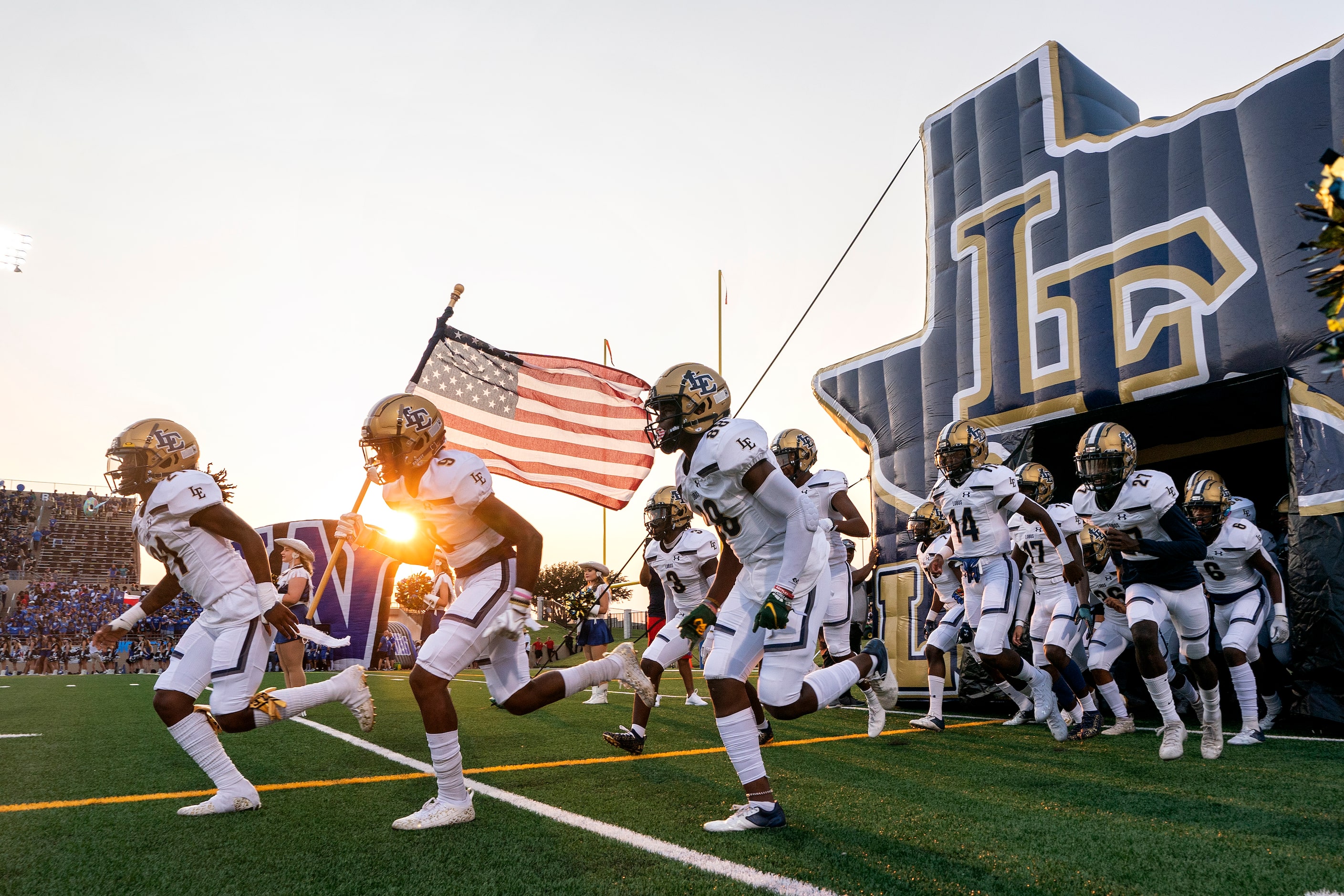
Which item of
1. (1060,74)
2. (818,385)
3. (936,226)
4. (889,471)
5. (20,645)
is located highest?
(1060,74)

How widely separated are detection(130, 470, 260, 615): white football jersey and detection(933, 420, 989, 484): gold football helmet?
6.06 m

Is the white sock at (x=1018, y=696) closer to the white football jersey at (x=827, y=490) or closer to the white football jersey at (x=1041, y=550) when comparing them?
the white football jersey at (x=1041, y=550)

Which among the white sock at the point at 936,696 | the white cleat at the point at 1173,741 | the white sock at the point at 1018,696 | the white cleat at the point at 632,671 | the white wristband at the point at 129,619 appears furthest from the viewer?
the white sock at the point at 1018,696

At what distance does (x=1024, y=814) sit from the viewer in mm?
4191

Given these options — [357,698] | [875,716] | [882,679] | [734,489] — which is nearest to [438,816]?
[357,698]

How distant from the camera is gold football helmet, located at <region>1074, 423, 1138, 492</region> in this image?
6.71 metres

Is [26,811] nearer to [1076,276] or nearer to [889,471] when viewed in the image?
[889,471]

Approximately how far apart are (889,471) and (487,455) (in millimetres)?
5810

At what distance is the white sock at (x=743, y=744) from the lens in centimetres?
399

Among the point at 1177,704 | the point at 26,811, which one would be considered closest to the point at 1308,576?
the point at 1177,704

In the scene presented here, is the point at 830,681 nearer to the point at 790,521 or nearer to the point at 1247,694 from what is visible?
the point at 790,521

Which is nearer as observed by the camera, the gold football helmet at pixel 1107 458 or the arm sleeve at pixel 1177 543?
the arm sleeve at pixel 1177 543

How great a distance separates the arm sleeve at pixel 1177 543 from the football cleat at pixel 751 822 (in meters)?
3.86

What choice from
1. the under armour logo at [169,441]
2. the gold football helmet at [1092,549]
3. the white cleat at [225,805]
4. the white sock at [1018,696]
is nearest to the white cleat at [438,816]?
the white cleat at [225,805]
